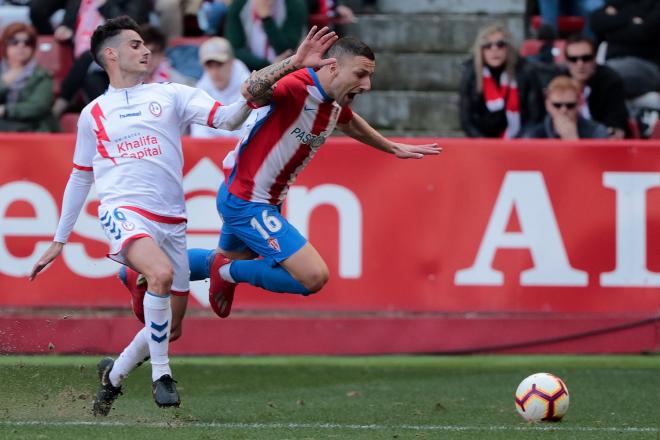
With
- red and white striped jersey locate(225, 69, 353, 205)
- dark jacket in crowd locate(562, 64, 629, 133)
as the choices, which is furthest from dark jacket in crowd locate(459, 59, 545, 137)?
red and white striped jersey locate(225, 69, 353, 205)

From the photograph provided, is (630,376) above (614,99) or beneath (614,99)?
beneath

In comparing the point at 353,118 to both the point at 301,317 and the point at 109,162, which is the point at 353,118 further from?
the point at 301,317

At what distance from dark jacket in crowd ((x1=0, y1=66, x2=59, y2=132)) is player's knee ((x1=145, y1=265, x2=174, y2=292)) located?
5.49 meters

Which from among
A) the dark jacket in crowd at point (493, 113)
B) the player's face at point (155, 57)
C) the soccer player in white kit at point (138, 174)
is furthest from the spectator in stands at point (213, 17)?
the soccer player in white kit at point (138, 174)

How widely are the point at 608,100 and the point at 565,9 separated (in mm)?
2819

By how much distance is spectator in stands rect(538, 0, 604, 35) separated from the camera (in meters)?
14.9

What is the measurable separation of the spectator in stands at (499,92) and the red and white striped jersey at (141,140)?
4980 mm

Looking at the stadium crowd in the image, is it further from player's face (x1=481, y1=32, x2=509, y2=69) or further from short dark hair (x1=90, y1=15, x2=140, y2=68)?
short dark hair (x1=90, y1=15, x2=140, y2=68)

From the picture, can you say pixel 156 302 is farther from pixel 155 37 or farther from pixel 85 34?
pixel 85 34

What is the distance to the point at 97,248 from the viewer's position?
10953 mm

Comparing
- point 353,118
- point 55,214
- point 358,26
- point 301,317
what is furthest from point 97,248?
point 358,26

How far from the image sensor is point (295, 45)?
44.1ft

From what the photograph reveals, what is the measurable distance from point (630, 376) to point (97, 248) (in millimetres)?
4081

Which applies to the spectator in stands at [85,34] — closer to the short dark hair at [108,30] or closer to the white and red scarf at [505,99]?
the white and red scarf at [505,99]
